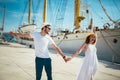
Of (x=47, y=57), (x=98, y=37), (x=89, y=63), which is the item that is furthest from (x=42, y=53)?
(x=98, y=37)

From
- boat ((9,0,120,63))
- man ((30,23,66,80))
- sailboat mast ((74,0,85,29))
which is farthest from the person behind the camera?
sailboat mast ((74,0,85,29))

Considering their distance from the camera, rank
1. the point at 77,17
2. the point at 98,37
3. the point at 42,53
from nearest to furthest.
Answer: the point at 42,53 < the point at 98,37 < the point at 77,17

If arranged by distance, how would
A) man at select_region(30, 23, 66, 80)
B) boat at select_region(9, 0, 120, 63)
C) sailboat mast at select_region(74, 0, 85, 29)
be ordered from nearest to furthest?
man at select_region(30, 23, 66, 80), boat at select_region(9, 0, 120, 63), sailboat mast at select_region(74, 0, 85, 29)

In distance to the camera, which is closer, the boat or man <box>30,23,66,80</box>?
man <box>30,23,66,80</box>

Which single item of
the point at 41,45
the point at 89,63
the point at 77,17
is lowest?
the point at 89,63

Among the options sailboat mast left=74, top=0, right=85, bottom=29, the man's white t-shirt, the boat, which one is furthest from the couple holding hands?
sailboat mast left=74, top=0, right=85, bottom=29

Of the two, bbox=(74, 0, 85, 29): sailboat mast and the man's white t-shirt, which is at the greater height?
bbox=(74, 0, 85, 29): sailboat mast

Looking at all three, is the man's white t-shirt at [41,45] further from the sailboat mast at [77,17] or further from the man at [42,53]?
the sailboat mast at [77,17]

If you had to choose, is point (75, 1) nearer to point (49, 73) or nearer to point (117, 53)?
point (117, 53)

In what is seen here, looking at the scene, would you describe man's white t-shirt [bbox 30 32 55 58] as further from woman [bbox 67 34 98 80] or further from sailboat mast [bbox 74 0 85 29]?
sailboat mast [bbox 74 0 85 29]

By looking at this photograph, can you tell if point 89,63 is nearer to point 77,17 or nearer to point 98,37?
point 98,37

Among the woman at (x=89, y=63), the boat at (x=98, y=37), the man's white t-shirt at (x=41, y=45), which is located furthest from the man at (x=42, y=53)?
the boat at (x=98, y=37)

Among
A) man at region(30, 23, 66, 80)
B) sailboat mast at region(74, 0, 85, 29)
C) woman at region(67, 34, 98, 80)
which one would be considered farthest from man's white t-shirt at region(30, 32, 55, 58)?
sailboat mast at region(74, 0, 85, 29)

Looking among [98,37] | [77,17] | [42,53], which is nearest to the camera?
[42,53]
